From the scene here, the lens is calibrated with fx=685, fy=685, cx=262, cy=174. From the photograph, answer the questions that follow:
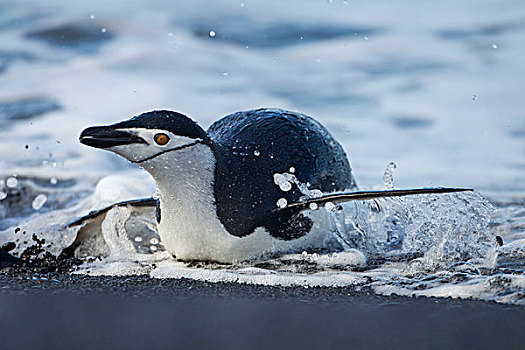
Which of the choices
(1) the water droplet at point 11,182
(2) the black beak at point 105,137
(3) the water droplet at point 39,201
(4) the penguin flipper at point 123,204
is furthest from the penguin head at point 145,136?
(1) the water droplet at point 11,182

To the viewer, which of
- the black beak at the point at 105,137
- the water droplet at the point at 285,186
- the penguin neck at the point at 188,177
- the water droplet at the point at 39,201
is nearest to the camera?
the black beak at the point at 105,137

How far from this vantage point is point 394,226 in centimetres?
283

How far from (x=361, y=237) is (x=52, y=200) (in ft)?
7.64

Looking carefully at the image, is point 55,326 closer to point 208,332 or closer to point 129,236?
A: point 208,332

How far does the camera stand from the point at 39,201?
13.5ft

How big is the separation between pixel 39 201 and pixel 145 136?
7.08 feet

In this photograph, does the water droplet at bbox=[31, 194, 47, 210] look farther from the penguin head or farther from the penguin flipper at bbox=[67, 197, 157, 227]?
the penguin head

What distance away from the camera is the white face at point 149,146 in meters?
2.19

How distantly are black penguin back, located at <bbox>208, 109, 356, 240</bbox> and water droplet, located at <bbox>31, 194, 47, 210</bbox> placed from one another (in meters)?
1.55

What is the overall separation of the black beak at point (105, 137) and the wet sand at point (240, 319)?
44cm

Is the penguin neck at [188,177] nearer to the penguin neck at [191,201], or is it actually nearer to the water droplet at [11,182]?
the penguin neck at [191,201]

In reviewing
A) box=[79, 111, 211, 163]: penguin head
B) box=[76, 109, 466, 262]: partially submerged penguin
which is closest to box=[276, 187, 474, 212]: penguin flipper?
box=[76, 109, 466, 262]: partially submerged penguin

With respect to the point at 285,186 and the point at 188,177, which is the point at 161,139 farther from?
the point at 285,186

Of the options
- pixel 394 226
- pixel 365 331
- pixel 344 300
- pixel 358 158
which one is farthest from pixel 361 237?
pixel 358 158
